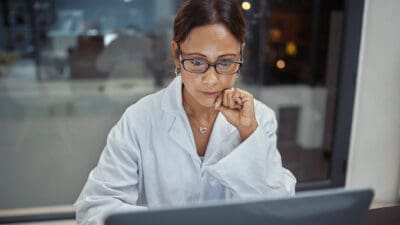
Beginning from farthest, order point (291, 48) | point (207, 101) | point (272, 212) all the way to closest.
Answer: point (291, 48)
point (207, 101)
point (272, 212)

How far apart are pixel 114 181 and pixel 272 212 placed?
58 cm

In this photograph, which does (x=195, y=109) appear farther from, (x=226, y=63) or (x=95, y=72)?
(x=95, y=72)

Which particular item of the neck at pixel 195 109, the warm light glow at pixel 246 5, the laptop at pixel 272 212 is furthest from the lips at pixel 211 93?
the warm light glow at pixel 246 5

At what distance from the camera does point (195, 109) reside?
1228 millimetres

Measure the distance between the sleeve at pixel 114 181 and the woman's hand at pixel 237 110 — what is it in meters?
0.27

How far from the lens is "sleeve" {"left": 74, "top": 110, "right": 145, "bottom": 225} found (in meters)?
1.04

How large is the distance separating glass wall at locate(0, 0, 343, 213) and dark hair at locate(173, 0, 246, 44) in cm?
122

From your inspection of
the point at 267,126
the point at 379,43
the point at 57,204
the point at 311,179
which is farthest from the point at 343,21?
the point at 57,204

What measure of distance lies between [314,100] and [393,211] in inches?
63.6

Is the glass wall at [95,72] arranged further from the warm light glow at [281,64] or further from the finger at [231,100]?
the finger at [231,100]

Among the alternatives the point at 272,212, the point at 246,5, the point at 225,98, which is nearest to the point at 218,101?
the point at 225,98

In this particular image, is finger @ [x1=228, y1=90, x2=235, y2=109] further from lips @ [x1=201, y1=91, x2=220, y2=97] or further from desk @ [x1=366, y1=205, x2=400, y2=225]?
desk @ [x1=366, y1=205, x2=400, y2=225]

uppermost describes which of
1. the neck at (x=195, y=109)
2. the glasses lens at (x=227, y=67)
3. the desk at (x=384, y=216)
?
the glasses lens at (x=227, y=67)

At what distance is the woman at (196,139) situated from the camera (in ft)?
3.43
